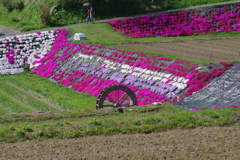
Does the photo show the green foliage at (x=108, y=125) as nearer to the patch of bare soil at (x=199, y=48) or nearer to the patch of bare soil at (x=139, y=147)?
the patch of bare soil at (x=139, y=147)

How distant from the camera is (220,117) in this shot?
19.3m

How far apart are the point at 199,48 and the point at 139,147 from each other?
25985 mm

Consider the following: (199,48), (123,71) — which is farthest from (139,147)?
(199,48)

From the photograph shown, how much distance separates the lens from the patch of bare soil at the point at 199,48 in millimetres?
35353

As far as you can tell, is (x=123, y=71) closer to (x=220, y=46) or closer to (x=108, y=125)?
(x=220, y=46)

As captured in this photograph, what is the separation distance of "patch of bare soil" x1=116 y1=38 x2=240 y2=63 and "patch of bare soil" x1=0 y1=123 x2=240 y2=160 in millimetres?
18370

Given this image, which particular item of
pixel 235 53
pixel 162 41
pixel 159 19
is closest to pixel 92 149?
pixel 235 53

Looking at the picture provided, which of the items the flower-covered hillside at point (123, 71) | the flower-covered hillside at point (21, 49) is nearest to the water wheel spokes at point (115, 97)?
the flower-covered hillside at point (123, 71)

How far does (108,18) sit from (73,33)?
1049 centimetres

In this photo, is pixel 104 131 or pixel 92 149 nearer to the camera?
pixel 92 149

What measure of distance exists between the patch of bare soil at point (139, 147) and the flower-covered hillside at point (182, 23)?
33000 millimetres

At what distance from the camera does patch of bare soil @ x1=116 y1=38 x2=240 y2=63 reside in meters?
35.4

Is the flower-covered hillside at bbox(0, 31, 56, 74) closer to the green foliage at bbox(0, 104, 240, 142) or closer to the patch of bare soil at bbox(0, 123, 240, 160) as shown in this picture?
the green foliage at bbox(0, 104, 240, 142)

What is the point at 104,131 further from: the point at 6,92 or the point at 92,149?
the point at 6,92
